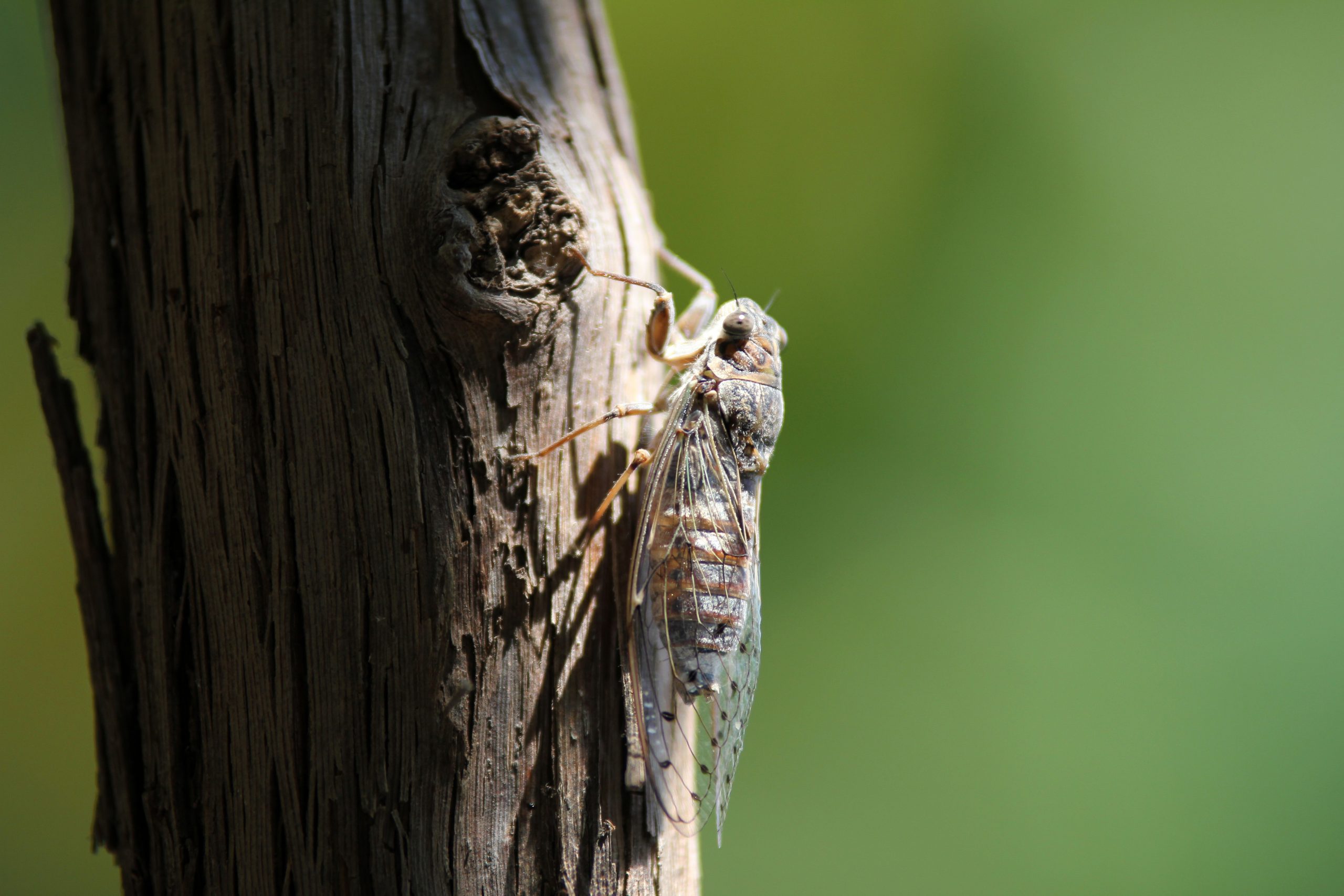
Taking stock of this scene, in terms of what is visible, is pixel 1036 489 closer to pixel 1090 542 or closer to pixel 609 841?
pixel 1090 542

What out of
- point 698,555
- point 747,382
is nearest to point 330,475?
point 698,555

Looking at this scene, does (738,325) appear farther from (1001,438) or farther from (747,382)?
(1001,438)

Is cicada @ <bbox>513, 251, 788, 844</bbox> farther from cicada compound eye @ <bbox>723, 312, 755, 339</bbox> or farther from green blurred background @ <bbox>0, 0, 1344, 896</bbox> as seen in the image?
green blurred background @ <bbox>0, 0, 1344, 896</bbox>

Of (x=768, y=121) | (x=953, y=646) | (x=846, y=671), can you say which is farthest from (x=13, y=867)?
(x=768, y=121)

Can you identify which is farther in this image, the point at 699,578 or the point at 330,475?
the point at 699,578

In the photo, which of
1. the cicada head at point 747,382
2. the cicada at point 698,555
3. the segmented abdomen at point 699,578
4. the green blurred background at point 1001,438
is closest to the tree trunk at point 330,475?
the cicada at point 698,555

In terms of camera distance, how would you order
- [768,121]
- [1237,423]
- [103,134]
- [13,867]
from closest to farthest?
[103,134]
[13,867]
[1237,423]
[768,121]
